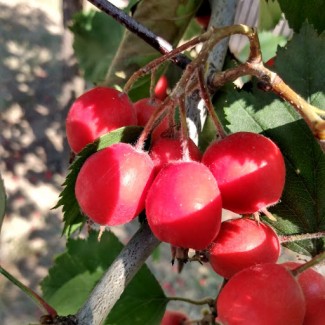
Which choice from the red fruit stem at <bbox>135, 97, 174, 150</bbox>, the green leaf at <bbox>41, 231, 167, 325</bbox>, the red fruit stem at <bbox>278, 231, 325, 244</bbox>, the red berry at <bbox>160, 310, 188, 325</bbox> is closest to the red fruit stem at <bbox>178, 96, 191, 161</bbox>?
the red fruit stem at <bbox>135, 97, 174, 150</bbox>

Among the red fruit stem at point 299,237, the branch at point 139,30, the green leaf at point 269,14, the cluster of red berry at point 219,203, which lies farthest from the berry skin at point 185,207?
the green leaf at point 269,14

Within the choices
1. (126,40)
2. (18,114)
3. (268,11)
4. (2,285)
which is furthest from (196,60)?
(18,114)

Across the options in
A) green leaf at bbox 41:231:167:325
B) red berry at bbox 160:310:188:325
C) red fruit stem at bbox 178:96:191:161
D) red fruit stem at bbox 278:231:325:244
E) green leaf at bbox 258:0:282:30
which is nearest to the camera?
red fruit stem at bbox 178:96:191:161

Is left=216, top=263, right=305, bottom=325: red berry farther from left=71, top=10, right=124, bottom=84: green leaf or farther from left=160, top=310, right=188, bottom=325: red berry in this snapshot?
left=71, top=10, right=124, bottom=84: green leaf

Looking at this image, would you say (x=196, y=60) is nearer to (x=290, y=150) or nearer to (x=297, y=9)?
(x=290, y=150)

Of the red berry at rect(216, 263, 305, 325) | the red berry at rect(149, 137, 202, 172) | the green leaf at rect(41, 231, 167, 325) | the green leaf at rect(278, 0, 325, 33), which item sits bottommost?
the green leaf at rect(41, 231, 167, 325)

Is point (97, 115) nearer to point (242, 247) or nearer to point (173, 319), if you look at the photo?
point (242, 247)

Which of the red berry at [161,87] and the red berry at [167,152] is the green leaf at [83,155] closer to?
the red berry at [167,152]
